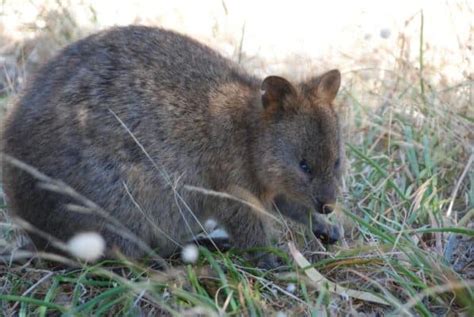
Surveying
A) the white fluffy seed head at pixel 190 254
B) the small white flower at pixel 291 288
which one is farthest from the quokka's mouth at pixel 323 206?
the white fluffy seed head at pixel 190 254

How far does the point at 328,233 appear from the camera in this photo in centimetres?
514

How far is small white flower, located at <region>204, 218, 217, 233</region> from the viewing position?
507 centimetres

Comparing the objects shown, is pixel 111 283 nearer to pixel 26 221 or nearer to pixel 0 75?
pixel 26 221

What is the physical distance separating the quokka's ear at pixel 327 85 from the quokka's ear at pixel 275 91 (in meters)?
0.21

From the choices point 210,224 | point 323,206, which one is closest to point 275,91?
point 323,206

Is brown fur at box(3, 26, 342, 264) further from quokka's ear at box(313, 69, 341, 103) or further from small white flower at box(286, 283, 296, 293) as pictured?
small white flower at box(286, 283, 296, 293)

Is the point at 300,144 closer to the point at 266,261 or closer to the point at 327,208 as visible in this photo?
the point at 327,208

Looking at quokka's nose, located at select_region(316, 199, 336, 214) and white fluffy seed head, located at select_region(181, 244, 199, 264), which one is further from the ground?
quokka's nose, located at select_region(316, 199, 336, 214)

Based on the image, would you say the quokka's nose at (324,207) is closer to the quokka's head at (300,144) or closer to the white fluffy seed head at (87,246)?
the quokka's head at (300,144)

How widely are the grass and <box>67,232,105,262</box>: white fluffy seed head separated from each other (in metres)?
0.07

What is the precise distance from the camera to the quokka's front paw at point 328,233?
16.8ft

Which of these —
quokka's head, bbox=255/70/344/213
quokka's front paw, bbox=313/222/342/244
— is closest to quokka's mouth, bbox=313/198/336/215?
quokka's head, bbox=255/70/344/213

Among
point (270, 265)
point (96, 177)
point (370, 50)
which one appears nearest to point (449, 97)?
point (370, 50)

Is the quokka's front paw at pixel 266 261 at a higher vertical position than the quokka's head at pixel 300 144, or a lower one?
lower
